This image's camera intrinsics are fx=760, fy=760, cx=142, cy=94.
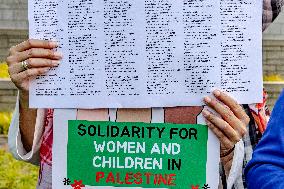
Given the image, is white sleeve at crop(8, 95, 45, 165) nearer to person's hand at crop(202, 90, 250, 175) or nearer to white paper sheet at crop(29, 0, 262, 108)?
white paper sheet at crop(29, 0, 262, 108)

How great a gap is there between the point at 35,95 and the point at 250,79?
0.63m

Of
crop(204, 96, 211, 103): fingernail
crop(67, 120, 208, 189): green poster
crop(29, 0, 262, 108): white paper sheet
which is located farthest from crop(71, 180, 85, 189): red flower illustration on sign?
crop(204, 96, 211, 103): fingernail

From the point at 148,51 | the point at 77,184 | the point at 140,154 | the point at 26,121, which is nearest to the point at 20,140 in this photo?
the point at 26,121

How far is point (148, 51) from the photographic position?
217 cm

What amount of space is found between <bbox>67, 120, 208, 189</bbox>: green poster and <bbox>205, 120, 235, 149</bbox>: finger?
0.02m

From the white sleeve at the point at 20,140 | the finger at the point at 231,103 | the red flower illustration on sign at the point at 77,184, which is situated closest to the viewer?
the finger at the point at 231,103

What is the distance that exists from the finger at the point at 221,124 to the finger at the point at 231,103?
5cm

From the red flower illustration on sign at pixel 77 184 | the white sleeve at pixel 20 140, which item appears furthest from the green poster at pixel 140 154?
the white sleeve at pixel 20 140

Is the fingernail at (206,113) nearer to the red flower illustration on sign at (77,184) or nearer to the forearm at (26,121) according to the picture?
the red flower illustration on sign at (77,184)

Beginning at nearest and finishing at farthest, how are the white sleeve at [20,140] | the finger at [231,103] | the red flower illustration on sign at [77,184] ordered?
the finger at [231,103] < the red flower illustration on sign at [77,184] < the white sleeve at [20,140]

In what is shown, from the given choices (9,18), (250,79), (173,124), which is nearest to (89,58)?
(173,124)

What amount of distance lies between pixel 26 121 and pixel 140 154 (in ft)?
1.35

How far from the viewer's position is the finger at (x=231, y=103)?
2154mm

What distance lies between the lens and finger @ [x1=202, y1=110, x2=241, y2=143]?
7.09 feet
